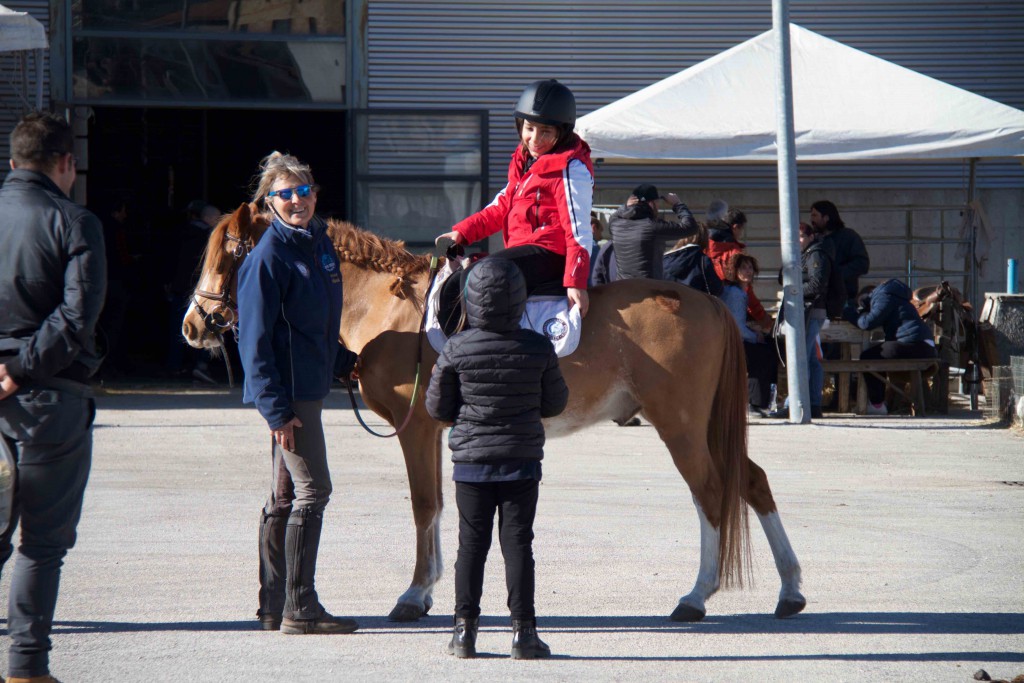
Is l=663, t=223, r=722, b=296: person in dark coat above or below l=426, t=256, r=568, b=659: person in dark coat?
above

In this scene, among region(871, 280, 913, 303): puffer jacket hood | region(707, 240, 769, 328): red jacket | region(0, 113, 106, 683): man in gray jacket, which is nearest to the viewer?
region(0, 113, 106, 683): man in gray jacket

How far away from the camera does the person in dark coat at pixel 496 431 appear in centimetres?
488

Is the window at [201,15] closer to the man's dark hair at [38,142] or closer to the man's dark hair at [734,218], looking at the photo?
the man's dark hair at [734,218]

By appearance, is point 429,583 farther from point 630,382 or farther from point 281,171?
point 281,171

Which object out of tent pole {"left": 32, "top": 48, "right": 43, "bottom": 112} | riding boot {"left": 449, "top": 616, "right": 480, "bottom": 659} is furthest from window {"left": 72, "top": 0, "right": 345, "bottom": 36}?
riding boot {"left": 449, "top": 616, "right": 480, "bottom": 659}

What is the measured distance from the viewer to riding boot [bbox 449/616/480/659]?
193 inches

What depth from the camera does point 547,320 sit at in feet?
19.0

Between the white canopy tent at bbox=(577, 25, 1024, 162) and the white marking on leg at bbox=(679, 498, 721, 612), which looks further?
the white canopy tent at bbox=(577, 25, 1024, 162)

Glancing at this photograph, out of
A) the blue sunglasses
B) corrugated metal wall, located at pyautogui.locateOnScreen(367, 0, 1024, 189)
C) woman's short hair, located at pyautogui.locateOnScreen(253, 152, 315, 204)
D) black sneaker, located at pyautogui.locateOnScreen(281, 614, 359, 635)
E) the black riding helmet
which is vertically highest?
corrugated metal wall, located at pyautogui.locateOnScreen(367, 0, 1024, 189)

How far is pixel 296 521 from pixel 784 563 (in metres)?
2.25

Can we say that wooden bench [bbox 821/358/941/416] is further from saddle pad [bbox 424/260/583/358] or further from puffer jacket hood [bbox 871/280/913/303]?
saddle pad [bbox 424/260/583/358]

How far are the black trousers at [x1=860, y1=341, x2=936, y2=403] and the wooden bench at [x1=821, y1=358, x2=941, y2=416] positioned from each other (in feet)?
0.28

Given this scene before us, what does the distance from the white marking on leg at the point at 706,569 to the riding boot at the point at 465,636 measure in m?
1.14

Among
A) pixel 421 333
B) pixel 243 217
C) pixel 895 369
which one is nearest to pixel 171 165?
pixel 895 369
